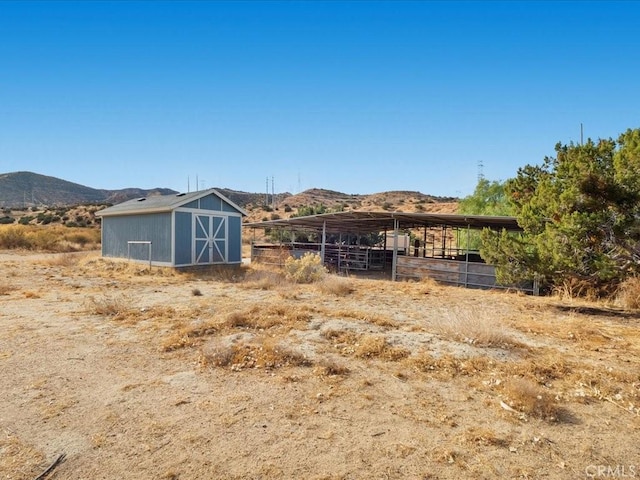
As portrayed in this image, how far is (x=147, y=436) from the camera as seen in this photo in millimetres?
3695

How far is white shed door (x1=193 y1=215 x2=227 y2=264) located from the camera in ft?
59.7

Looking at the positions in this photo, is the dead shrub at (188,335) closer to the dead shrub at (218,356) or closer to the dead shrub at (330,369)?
the dead shrub at (218,356)

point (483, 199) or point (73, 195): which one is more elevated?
point (73, 195)

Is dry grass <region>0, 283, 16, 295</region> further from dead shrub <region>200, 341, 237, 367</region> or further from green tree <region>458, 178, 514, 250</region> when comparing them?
green tree <region>458, 178, 514, 250</region>

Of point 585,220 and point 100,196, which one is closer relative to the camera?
point 585,220

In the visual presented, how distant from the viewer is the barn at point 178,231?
1736 cm

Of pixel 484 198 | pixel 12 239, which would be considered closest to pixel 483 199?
pixel 484 198

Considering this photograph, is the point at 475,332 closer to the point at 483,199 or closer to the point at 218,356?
the point at 218,356

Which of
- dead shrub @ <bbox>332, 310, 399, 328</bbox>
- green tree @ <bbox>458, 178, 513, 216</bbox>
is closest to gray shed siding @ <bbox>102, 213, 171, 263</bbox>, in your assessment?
dead shrub @ <bbox>332, 310, 399, 328</bbox>

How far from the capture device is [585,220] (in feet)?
26.6

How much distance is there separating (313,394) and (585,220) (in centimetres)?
668

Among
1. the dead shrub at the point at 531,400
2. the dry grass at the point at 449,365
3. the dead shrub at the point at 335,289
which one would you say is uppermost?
the dead shrub at the point at 531,400

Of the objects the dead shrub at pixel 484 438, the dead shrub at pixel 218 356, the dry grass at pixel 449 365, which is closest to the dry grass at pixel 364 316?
the dry grass at pixel 449 365

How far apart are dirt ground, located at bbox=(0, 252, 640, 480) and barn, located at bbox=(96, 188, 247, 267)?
8.22 meters
